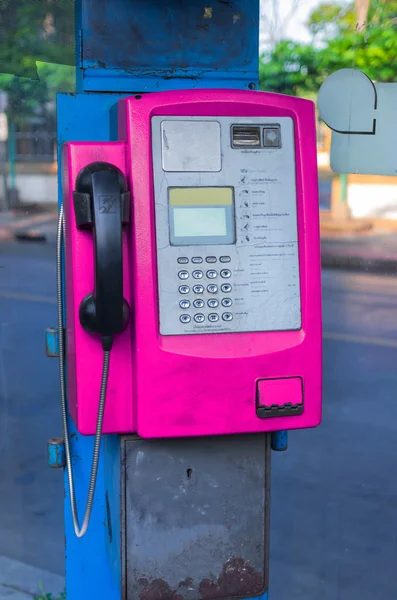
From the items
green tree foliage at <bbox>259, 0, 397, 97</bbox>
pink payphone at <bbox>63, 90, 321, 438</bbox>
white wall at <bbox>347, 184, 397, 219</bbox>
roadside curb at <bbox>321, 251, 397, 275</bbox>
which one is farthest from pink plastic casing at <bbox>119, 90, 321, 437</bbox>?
roadside curb at <bbox>321, 251, 397, 275</bbox>

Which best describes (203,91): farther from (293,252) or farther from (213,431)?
(213,431)

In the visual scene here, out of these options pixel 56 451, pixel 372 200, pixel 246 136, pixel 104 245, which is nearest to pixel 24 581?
pixel 56 451

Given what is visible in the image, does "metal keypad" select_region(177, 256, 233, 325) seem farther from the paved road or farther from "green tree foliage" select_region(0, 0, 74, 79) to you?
the paved road

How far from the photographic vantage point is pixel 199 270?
66.1 inches

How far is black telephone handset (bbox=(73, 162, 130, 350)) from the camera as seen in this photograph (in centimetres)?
161

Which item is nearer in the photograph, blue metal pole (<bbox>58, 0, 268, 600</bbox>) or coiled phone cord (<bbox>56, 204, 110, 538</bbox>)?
coiled phone cord (<bbox>56, 204, 110, 538</bbox>)

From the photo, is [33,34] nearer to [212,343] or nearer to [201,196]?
[201,196]

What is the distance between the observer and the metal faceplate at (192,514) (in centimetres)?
180

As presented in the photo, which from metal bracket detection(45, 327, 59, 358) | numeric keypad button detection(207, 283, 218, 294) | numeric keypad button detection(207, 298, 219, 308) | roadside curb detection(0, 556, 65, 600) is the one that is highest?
numeric keypad button detection(207, 283, 218, 294)

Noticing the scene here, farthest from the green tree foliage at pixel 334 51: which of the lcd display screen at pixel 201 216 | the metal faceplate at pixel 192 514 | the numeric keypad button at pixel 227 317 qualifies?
the metal faceplate at pixel 192 514

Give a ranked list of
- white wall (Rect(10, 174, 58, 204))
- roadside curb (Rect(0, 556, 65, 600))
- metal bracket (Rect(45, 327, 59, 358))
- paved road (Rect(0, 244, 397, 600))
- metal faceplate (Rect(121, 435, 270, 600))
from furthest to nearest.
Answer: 1. white wall (Rect(10, 174, 58, 204))
2. paved road (Rect(0, 244, 397, 600))
3. roadside curb (Rect(0, 556, 65, 600))
4. metal bracket (Rect(45, 327, 59, 358))
5. metal faceplate (Rect(121, 435, 270, 600))

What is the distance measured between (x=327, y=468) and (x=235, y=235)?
9.36 feet

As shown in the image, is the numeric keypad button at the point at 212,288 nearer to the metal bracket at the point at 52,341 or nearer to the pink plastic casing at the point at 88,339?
the pink plastic casing at the point at 88,339

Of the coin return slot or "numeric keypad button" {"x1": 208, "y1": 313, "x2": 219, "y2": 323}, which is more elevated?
the coin return slot
